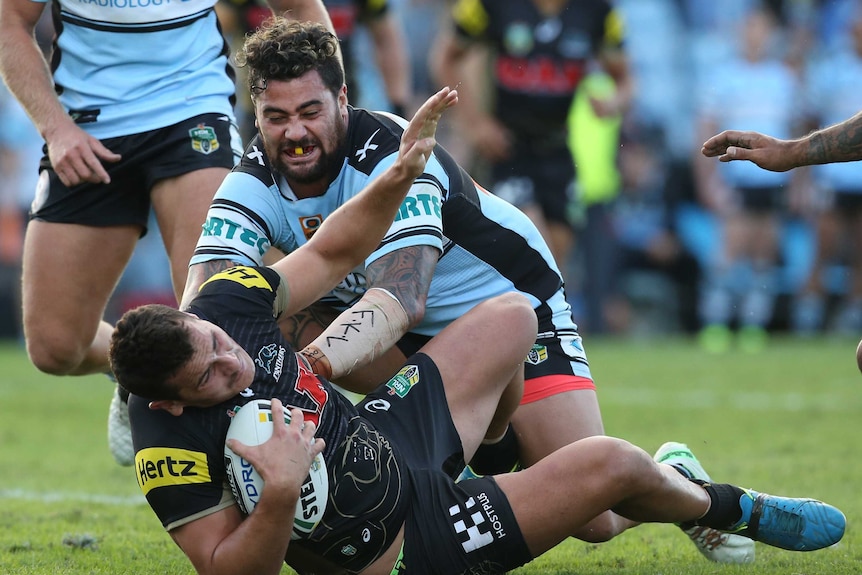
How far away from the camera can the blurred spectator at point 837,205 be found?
12844mm

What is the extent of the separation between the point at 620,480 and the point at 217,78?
8.97ft

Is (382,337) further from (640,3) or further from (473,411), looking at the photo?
(640,3)

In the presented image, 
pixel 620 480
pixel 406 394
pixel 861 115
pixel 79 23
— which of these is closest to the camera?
pixel 620 480

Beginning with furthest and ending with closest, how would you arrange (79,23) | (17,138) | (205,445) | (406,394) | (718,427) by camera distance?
(17,138)
(718,427)
(79,23)
(406,394)
(205,445)

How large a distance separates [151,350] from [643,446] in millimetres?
4165

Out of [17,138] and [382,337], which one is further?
[17,138]

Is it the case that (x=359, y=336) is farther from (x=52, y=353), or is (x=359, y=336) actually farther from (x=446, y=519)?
(x=52, y=353)

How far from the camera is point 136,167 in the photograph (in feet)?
17.9

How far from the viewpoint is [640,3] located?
14430mm

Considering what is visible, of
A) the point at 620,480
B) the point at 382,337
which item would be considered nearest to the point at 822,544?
the point at 620,480

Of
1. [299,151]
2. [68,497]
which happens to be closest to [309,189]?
[299,151]

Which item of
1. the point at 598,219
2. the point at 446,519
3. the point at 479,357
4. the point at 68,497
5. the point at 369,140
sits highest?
the point at 369,140

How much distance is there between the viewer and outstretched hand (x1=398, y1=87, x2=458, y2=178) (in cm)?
412

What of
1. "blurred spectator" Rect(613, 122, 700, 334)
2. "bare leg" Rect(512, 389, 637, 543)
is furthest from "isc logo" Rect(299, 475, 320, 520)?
"blurred spectator" Rect(613, 122, 700, 334)
